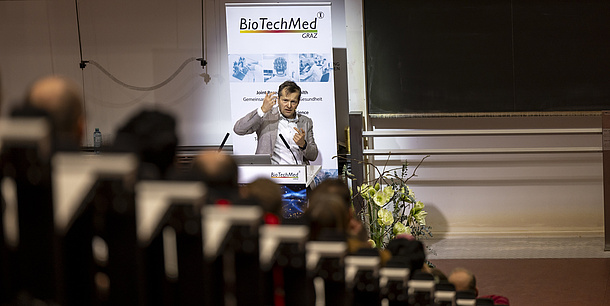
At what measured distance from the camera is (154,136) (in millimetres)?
1039

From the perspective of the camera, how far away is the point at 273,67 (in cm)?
532

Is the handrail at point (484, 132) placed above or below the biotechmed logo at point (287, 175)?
above

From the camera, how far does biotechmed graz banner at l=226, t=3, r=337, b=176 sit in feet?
17.1

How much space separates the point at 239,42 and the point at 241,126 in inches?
24.4

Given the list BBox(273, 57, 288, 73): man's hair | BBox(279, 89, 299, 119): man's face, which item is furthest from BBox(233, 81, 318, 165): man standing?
BBox(273, 57, 288, 73): man's hair

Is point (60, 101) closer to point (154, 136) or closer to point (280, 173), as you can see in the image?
point (154, 136)

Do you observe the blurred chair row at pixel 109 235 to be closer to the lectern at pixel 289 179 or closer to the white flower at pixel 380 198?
the white flower at pixel 380 198

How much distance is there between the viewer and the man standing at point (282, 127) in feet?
17.3

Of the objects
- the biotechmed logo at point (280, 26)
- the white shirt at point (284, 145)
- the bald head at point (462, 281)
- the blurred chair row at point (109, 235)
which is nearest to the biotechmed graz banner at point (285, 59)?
the biotechmed logo at point (280, 26)

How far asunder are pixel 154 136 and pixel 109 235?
0.26m

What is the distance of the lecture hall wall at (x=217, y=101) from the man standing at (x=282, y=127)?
50 cm

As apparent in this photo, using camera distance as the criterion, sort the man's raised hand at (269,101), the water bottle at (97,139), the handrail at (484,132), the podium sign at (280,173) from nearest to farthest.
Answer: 1. the podium sign at (280,173)
2. the man's raised hand at (269,101)
3. the handrail at (484,132)
4. the water bottle at (97,139)

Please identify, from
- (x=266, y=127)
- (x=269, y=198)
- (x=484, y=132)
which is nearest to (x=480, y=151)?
(x=484, y=132)

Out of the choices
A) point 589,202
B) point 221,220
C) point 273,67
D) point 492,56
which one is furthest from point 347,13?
point 221,220
